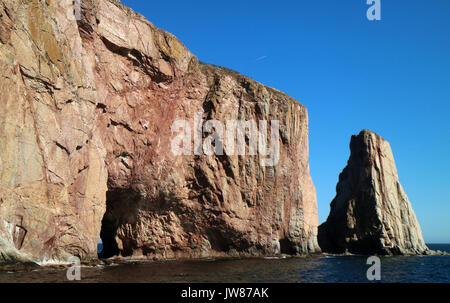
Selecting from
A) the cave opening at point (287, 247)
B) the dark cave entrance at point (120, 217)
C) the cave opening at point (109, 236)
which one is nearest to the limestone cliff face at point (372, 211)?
the cave opening at point (287, 247)

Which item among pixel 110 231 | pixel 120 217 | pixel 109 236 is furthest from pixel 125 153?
pixel 109 236

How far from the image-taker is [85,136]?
99.6ft

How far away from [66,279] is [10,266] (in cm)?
367

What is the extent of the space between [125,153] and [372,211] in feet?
131

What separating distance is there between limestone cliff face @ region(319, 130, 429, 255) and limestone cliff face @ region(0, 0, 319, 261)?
11.0 metres

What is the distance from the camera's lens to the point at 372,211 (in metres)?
60.9

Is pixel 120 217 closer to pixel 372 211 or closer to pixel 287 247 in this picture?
pixel 287 247

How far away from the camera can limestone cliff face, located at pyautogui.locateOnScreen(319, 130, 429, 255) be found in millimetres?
60031

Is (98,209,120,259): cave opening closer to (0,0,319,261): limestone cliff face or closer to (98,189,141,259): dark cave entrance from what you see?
(98,189,141,259): dark cave entrance

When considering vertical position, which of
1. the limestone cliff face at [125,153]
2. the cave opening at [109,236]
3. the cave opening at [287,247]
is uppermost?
the limestone cliff face at [125,153]

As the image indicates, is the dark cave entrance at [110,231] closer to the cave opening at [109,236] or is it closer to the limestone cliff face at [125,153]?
the cave opening at [109,236]

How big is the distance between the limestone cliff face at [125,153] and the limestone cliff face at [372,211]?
11.0 metres

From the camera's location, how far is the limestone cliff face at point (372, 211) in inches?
2363
